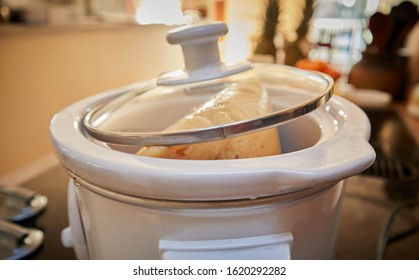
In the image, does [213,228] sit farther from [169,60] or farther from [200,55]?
[169,60]

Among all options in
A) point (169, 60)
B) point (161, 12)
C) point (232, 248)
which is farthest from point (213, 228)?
point (161, 12)

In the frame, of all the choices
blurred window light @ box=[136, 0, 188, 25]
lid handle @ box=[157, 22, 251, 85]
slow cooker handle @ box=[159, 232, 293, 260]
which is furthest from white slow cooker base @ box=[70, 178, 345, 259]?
blurred window light @ box=[136, 0, 188, 25]

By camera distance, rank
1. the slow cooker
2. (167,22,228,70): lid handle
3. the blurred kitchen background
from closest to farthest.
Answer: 1. the slow cooker
2. (167,22,228,70): lid handle
3. the blurred kitchen background

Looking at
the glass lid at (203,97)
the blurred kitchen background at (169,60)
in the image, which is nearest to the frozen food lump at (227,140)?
the glass lid at (203,97)

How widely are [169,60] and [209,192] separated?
8.32ft

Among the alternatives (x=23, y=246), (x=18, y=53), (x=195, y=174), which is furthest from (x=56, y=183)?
(x=18, y=53)

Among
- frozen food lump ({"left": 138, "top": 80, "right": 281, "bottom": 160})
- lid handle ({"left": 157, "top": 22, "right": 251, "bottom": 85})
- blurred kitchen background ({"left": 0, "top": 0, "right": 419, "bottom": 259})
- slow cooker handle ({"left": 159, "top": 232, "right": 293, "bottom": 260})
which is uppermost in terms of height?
lid handle ({"left": 157, "top": 22, "right": 251, "bottom": 85})

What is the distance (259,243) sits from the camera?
236 mm

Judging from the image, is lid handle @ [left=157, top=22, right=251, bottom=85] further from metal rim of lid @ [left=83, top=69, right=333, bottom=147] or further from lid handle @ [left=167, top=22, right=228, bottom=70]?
metal rim of lid @ [left=83, top=69, right=333, bottom=147]

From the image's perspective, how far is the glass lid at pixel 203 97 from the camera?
280mm

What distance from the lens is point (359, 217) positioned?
0.50m

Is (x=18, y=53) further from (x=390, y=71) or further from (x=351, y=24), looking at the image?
(x=351, y=24)

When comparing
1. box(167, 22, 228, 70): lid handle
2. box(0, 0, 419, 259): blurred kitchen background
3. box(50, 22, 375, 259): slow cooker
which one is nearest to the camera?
box(50, 22, 375, 259): slow cooker

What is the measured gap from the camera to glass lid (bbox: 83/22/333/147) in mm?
280
